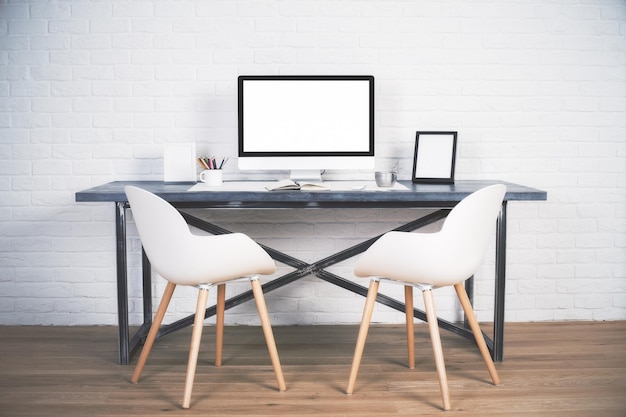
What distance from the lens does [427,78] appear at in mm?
2861

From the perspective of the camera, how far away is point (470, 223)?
197cm

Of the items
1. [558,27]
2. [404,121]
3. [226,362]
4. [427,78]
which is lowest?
→ [226,362]

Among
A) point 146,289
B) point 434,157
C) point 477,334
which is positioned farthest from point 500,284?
point 146,289

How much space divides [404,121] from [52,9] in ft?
5.73

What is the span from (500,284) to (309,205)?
32.7 inches

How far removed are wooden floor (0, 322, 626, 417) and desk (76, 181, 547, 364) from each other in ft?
0.49

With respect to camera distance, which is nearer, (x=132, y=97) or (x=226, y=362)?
(x=226, y=362)

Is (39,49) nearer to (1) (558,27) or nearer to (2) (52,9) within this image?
(2) (52,9)

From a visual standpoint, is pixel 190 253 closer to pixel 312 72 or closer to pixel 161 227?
pixel 161 227

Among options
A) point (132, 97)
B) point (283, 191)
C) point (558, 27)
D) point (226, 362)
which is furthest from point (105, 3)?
point (558, 27)

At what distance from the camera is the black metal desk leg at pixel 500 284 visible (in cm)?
236

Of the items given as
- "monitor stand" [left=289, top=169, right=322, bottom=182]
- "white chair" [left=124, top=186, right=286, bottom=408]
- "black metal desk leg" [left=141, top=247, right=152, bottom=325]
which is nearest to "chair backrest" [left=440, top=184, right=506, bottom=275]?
"white chair" [left=124, top=186, right=286, bottom=408]

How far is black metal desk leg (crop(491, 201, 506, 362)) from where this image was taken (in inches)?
93.0

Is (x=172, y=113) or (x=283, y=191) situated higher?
(x=172, y=113)
